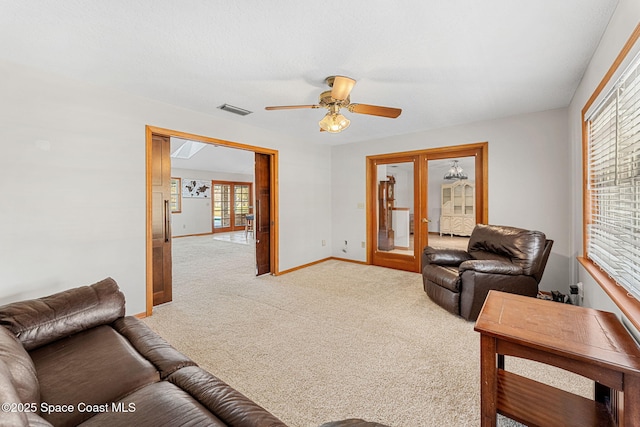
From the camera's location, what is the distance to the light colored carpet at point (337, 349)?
1683 millimetres

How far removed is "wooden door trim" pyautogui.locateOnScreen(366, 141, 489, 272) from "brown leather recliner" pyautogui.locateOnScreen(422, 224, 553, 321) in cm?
94

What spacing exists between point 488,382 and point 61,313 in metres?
2.34

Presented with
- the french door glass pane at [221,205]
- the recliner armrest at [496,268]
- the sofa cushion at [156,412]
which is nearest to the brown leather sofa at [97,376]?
the sofa cushion at [156,412]

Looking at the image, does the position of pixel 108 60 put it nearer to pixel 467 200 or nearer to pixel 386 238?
pixel 386 238

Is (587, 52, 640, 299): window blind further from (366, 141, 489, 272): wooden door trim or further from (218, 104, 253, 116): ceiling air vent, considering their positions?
(218, 104, 253, 116): ceiling air vent

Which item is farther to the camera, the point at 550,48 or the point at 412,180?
the point at 412,180

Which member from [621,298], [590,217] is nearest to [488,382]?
[621,298]

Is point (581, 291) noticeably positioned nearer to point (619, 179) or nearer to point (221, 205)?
point (619, 179)

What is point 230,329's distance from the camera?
270 centimetres

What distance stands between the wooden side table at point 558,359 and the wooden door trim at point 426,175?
286 centimetres

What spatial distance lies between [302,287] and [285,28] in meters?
3.13

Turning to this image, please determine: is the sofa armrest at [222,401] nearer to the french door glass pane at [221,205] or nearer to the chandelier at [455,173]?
the chandelier at [455,173]

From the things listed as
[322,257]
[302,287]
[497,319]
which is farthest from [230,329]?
[322,257]

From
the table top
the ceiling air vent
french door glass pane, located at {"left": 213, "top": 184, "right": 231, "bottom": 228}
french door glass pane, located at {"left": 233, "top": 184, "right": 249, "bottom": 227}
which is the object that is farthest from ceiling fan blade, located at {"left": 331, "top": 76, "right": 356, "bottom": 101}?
french door glass pane, located at {"left": 233, "top": 184, "right": 249, "bottom": 227}
